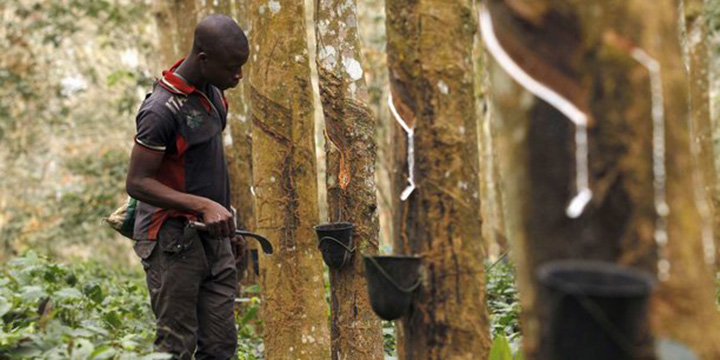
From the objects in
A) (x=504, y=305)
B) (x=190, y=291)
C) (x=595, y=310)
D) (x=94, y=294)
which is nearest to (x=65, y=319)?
(x=94, y=294)

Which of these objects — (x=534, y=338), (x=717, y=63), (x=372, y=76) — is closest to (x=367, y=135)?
(x=534, y=338)

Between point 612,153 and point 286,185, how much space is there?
353 cm

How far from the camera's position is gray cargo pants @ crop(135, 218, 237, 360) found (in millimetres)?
4688

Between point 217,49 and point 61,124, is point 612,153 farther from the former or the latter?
point 61,124

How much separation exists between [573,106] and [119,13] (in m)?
16.4

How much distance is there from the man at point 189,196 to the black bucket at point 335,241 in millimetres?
727

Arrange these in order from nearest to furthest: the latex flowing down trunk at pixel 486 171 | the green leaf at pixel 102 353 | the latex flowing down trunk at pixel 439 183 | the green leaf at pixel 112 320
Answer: the latex flowing down trunk at pixel 439 183, the green leaf at pixel 102 353, the green leaf at pixel 112 320, the latex flowing down trunk at pixel 486 171

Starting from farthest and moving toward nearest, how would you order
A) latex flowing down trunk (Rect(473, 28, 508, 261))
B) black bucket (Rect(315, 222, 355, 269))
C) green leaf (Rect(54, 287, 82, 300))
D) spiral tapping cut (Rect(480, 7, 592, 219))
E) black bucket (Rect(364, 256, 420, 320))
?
1. latex flowing down trunk (Rect(473, 28, 508, 261))
2. green leaf (Rect(54, 287, 82, 300))
3. black bucket (Rect(315, 222, 355, 269))
4. black bucket (Rect(364, 256, 420, 320))
5. spiral tapping cut (Rect(480, 7, 592, 219))

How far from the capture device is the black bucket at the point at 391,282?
3209 mm

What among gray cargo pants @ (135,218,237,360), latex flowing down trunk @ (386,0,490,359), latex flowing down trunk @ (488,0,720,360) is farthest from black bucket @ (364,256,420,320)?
gray cargo pants @ (135,218,237,360)

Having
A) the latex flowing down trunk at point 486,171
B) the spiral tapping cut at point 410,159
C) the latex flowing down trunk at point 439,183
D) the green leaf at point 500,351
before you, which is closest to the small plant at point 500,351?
the green leaf at point 500,351

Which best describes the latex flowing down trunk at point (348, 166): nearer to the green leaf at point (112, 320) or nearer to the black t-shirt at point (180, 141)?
the black t-shirt at point (180, 141)

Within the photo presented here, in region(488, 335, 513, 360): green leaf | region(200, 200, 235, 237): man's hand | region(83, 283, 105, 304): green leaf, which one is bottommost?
region(488, 335, 513, 360): green leaf

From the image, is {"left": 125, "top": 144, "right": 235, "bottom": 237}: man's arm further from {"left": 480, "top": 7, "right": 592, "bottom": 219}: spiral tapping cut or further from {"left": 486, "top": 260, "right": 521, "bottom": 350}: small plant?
{"left": 480, "top": 7, "right": 592, "bottom": 219}: spiral tapping cut
